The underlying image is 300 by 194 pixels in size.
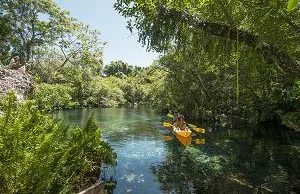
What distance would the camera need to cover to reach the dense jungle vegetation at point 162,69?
6838mm

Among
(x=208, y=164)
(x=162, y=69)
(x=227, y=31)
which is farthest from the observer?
(x=162, y=69)

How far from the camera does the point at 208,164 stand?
17.7 meters

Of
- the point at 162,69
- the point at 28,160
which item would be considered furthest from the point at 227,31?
the point at 162,69

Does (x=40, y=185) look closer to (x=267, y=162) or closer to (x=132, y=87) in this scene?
(x=267, y=162)

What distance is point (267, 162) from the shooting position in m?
18.5

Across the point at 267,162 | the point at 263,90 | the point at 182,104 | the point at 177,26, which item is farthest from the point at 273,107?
the point at 177,26

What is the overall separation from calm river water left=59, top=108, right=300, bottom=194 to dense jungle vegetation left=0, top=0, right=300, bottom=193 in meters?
3.19

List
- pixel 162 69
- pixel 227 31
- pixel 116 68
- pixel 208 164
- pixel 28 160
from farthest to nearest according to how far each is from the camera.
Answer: pixel 116 68 < pixel 162 69 < pixel 208 164 < pixel 227 31 < pixel 28 160

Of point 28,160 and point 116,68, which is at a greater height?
point 116,68

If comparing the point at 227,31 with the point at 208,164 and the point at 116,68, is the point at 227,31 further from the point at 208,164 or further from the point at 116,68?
the point at 116,68

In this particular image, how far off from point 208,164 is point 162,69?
25.0m

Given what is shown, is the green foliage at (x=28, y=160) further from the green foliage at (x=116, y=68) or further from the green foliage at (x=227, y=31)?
the green foliage at (x=116, y=68)

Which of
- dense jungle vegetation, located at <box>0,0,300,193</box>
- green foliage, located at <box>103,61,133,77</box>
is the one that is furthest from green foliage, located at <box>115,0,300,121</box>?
green foliage, located at <box>103,61,133,77</box>

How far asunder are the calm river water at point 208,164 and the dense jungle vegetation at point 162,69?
319cm
